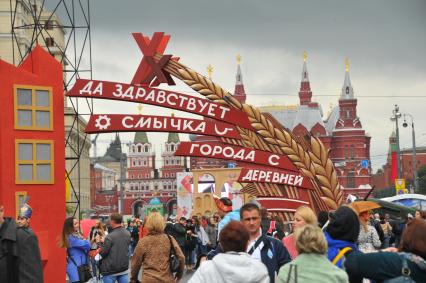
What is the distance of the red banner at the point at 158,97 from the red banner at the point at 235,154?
28.9 inches

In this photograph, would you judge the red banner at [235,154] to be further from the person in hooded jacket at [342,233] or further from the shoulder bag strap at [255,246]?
the person in hooded jacket at [342,233]

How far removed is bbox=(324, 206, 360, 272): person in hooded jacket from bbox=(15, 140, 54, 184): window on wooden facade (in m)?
11.6

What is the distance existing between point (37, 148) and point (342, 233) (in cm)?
1186

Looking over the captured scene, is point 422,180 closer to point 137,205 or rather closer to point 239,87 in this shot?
point 239,87

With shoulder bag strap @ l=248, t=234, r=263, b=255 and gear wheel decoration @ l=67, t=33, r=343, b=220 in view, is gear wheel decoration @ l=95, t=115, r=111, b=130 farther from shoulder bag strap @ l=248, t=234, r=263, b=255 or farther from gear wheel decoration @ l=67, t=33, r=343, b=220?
shoulder bag strap @ l=248, t=234, r=263, b=255

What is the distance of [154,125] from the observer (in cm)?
1931

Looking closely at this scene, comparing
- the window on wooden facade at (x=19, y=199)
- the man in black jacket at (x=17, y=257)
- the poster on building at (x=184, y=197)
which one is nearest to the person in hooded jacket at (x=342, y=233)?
the man in black jacket at (x=17, y=257)

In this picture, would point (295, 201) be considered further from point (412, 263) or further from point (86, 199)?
point (86, 199)

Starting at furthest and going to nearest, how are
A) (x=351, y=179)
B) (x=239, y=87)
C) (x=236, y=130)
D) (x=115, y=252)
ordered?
(x=239, y=87)
(x=351, y=179)
(x=236, y=130)
(x=115, y=252)

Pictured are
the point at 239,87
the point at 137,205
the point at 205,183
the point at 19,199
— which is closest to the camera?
the point at 19,199

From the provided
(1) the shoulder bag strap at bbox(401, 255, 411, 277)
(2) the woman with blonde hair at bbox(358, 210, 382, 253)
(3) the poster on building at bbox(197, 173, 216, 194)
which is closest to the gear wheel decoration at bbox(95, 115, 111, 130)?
(2) the woman with blonde hair at bbox(358, 210, 382, 253)

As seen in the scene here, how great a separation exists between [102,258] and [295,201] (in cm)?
675

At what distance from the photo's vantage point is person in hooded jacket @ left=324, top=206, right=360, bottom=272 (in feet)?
25.1

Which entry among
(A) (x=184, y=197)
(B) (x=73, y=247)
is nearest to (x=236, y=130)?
(B) (x=73, y=247)
